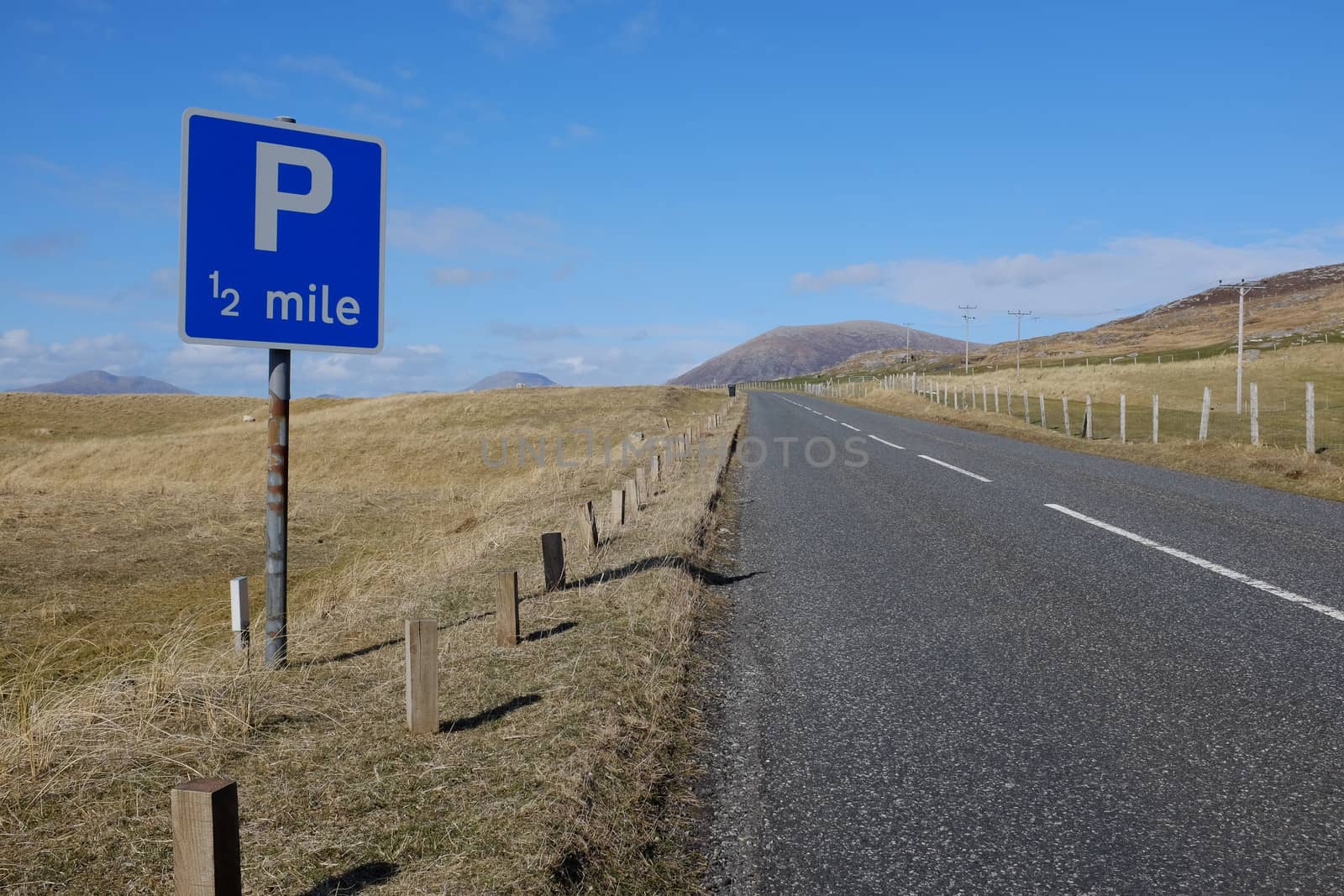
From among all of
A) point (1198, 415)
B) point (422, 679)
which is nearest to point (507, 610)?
point (422, 679)

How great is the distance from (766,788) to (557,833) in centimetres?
87

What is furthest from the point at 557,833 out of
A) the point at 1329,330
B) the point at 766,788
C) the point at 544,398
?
the point at 1329,330

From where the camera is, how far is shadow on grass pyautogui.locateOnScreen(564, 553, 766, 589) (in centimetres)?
655

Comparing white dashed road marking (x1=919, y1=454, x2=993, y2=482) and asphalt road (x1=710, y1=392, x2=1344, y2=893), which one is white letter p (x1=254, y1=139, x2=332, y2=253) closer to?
asphalt road (x1=710, y1=392, x2=1344, y2=893)

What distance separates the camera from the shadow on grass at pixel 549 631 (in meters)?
5.04

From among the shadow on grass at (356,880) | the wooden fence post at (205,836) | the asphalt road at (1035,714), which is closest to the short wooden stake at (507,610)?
the asphalt road at (1035,714)

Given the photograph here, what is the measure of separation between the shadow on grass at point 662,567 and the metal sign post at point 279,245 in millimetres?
2648

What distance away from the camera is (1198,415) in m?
33.3

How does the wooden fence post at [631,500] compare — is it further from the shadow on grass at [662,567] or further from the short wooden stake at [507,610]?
the short wooden stake at [507,610]

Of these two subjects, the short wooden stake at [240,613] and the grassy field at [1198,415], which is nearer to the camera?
the short wooden stake at [240,613]

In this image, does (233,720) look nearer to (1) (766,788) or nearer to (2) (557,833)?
(2) (557,833)

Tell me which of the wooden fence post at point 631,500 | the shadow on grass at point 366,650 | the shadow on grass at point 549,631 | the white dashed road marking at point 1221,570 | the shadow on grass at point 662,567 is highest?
the wooden fence post at point 631,500

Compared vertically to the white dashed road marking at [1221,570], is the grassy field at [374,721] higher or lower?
lower

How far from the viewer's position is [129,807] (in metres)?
2.95
